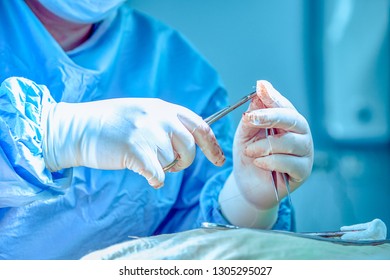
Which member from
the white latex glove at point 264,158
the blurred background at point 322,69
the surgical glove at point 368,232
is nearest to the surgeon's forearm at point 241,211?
the white latex glove at point 264,158

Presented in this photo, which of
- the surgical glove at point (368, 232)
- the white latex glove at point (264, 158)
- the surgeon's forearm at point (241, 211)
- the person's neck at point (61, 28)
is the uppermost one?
the person's neck at point (61, 28)

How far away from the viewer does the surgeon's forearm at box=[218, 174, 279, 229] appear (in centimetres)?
126

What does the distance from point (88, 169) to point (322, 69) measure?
23.3 inches

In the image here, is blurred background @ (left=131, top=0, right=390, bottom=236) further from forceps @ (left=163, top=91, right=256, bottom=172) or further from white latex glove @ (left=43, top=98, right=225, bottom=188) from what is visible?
white latex glove @ (left=43, top=98, right=225, bottom=188)

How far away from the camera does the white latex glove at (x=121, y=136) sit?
1.04 m

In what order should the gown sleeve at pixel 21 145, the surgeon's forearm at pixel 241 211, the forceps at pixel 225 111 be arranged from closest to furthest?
the gown sleeve at pixel 21 145 → the forceps at pixel 225 111 → the surgeon's forearm at pixel 241 211

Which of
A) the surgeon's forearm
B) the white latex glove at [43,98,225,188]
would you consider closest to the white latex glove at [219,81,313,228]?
the surgeon's forearm

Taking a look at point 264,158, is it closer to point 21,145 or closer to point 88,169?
point 88,169

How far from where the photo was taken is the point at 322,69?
1.42 meters

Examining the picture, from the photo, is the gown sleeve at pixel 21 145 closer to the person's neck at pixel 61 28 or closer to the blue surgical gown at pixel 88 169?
the blue surgical gown at pixel 88 169

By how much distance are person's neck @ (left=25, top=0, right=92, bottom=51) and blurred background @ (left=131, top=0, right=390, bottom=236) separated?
0.59 feet

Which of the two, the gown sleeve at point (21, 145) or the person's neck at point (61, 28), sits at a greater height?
the person's neck at point (61, 28)

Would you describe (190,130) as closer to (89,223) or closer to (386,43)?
(89,223)

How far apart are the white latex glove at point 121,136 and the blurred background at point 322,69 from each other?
33 cm
